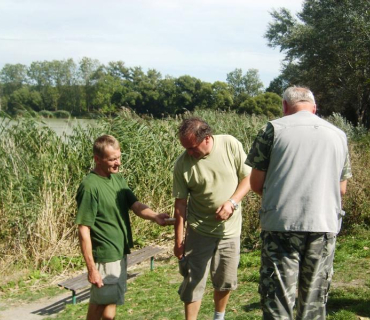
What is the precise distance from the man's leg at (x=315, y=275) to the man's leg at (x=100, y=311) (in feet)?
4.64

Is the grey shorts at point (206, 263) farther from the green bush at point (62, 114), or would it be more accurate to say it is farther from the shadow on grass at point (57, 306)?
the green bush at point (62, 114)

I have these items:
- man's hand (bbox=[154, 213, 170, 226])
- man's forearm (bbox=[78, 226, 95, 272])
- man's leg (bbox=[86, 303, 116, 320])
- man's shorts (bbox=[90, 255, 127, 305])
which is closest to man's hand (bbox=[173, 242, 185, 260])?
man's hand (bbox=[154, 213, 170, 226])

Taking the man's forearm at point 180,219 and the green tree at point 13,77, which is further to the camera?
the green tree at point 13,77

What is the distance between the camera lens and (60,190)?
805 cm

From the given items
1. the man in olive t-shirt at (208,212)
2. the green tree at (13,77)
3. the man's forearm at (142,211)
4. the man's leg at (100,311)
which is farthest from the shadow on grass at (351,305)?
the green tree at (13,77)

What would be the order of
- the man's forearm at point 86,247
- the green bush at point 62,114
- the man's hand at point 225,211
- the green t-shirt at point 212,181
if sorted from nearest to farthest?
the man's forearm at point 86,247 < the man's hand at point 225,211 < the green t-shirt at point 212,181 < the green bush at point 62,114

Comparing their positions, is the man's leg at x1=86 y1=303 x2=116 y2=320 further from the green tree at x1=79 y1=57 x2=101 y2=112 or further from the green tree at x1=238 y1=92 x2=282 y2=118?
the green tree at x1=238 y1=92 x2=282 y2=118

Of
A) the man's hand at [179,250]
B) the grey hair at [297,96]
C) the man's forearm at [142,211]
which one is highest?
the grey hair at [297,96]

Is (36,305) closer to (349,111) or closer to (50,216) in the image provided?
(50,216)

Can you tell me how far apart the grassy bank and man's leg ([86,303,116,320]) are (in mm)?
4171

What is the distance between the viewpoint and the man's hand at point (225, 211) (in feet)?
12.3

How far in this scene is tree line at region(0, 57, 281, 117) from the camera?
11.2 meters

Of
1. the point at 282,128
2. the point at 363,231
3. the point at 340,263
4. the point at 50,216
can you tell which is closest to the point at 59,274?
the point at 50,216

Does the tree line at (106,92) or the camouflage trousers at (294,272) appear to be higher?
the tree line at (106,92)
